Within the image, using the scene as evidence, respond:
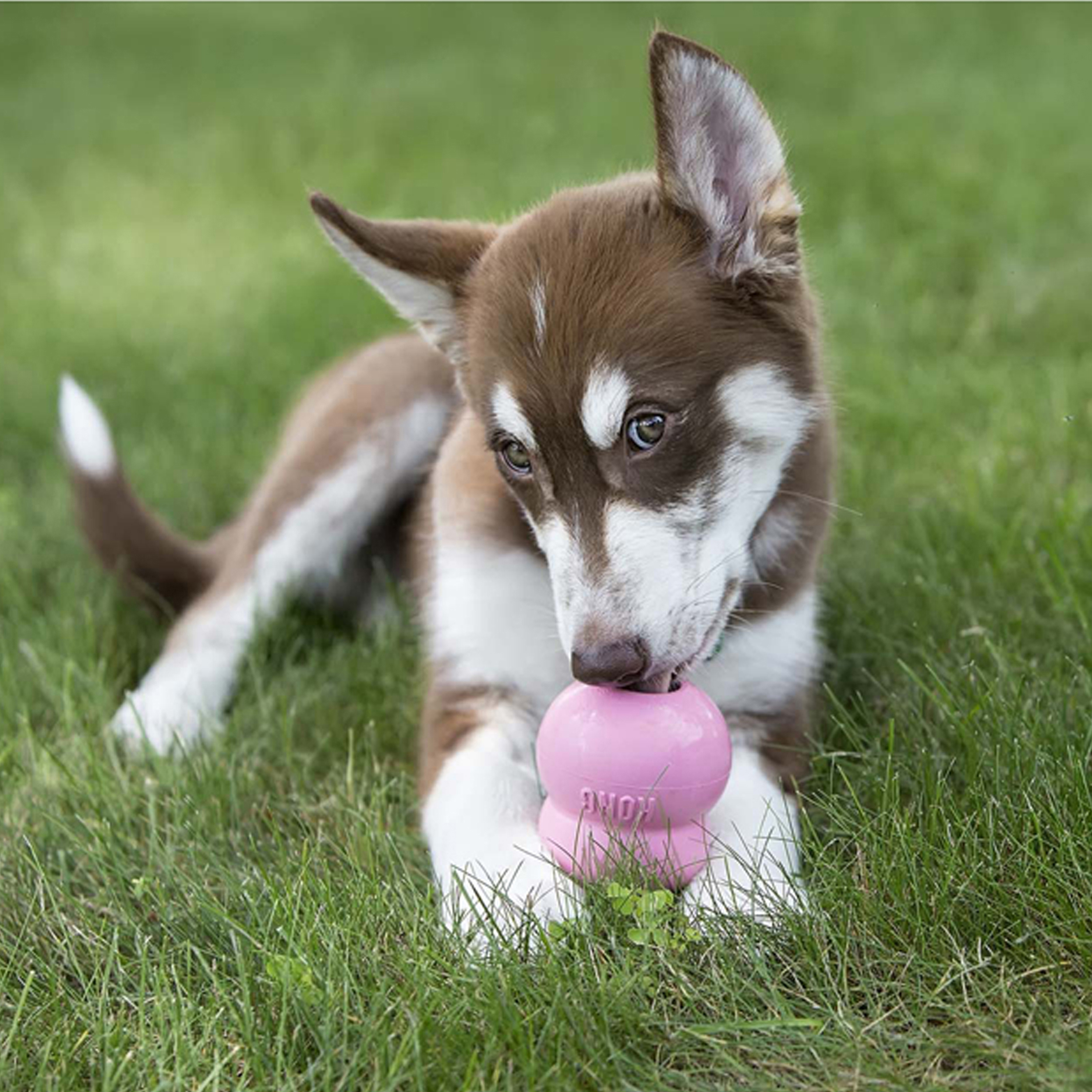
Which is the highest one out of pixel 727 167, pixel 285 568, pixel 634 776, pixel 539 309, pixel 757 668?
pixel 727 167

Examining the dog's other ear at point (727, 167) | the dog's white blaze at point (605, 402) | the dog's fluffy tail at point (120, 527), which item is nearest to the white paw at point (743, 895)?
the dog's white blaze at point (605, 402)

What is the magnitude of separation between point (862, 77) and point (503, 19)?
522 centimetres

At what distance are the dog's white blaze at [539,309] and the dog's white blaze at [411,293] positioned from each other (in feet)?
1.31

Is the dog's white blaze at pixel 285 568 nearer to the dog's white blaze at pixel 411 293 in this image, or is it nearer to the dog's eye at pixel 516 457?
the dog's white blaze at pixel 411 293

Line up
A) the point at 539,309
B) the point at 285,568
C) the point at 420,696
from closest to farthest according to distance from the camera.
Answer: the point at 539,309
the point at 420,696
the point at 285,568

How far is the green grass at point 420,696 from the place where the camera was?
221 cm

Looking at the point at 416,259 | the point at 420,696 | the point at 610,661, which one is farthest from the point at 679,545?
the point at 420,696

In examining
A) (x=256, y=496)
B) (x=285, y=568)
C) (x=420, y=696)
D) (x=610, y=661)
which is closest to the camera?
(x=610, y=661)

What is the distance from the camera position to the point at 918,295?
6.20 metres

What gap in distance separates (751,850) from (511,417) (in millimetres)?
954

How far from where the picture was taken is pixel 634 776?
252 centimetres

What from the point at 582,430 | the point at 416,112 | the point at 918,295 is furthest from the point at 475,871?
the point at 416,112

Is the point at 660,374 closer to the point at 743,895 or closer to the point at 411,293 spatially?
the point at 411,293

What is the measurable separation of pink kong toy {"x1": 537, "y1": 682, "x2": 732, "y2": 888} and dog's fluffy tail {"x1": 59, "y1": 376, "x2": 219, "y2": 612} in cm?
198
